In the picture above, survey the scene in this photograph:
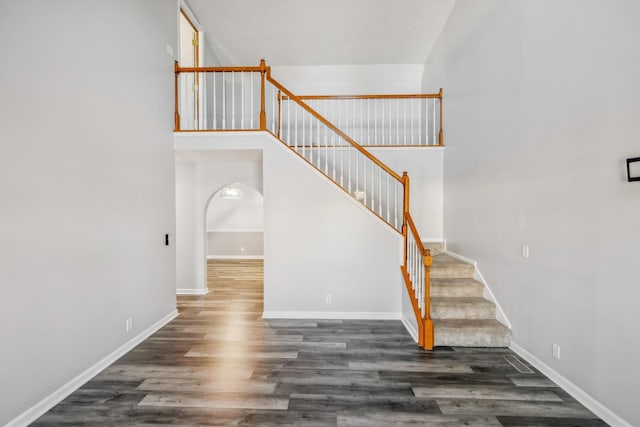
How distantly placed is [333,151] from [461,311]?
10.8 feet

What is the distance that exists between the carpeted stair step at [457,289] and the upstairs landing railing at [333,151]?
0.35m

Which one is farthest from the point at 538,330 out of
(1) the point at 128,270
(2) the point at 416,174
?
(1) the point at 128,270

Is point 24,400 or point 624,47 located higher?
point 624,47

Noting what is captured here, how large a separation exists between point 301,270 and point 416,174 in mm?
2827

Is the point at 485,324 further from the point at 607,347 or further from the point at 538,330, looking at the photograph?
the point at 607,347

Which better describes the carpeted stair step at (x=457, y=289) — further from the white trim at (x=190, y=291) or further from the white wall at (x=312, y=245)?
the white trim at (x=190, y=291)

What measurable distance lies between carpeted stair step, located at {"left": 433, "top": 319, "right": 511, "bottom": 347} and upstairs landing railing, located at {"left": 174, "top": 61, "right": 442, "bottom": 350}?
18cm

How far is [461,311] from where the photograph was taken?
149 inches

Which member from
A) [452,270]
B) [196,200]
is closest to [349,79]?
[196,200]

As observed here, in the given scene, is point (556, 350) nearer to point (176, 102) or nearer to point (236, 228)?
point (176, 102)

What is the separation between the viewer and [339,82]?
7133 millimetres

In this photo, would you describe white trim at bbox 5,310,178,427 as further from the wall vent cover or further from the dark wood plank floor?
the wall vent cover

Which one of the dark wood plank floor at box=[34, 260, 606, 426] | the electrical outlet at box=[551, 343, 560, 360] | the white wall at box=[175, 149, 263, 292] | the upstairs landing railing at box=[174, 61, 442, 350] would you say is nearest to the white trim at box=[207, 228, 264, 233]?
the upstairs landing railing at box=[174, 61, 442, 350]

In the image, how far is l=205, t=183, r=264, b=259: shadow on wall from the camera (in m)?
10.1
